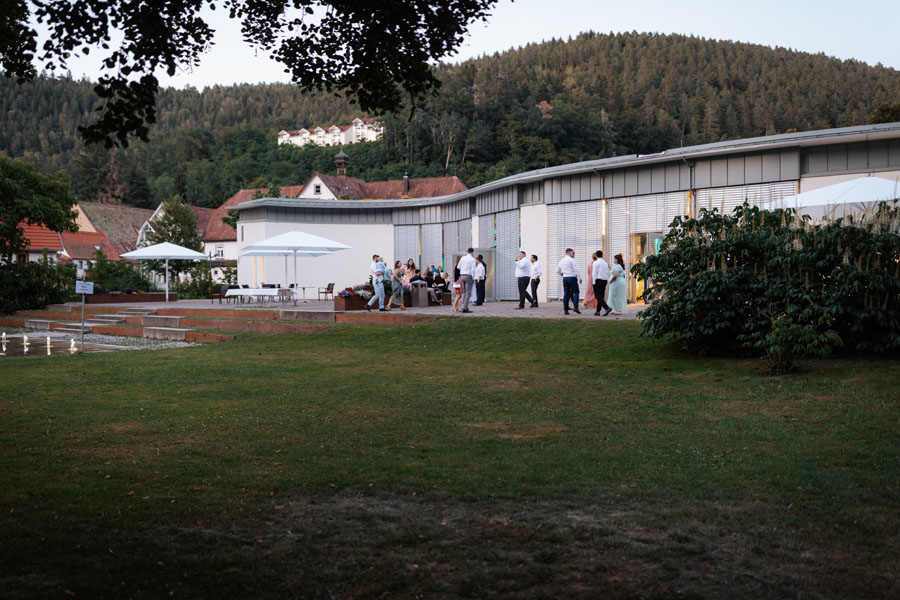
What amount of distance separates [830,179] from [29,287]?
26500mm

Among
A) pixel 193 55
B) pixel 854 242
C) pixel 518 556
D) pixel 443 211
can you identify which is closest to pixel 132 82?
pixel 193 55

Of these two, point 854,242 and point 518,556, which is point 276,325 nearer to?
point 854,242

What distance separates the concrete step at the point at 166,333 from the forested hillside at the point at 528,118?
5332cm

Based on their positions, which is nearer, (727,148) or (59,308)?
(727,148)

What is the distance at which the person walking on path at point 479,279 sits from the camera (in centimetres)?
2423

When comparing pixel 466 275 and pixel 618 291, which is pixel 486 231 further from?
pixel 618 291

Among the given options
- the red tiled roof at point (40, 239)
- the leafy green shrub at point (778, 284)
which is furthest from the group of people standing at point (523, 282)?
the red tiled roof at point (40, 239)

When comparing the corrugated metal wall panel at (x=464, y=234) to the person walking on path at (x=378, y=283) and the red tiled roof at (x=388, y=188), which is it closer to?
the person walking on path at (x=378, y=283)

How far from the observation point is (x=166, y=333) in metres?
20.4

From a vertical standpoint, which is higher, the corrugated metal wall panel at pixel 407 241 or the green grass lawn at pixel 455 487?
the corrugated metal wall panel at pixel 407 241

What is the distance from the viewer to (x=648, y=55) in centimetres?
10406

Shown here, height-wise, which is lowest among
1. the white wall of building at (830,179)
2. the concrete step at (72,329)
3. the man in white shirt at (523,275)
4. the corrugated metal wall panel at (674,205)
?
the concrete step at (72,329)

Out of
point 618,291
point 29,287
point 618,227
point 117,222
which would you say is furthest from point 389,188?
point 618,291

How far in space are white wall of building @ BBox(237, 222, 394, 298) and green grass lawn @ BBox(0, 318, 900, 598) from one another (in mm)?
29230
